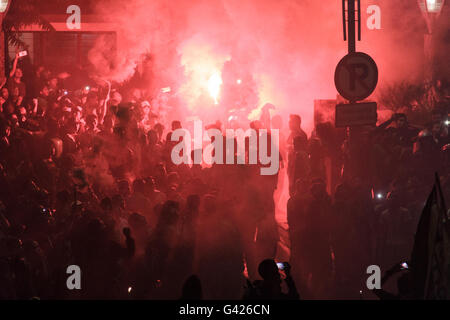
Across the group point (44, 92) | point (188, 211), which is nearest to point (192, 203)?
point (188, 211)

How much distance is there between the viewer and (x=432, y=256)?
503 cm

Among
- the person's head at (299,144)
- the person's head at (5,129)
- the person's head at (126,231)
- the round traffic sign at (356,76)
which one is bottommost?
the person's head at (126,231)

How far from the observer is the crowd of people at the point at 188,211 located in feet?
21.4

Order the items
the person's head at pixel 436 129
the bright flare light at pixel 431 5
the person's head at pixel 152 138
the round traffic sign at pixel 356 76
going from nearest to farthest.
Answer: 1. the round traffic sign at pixel 356 76
2. the person's head at pixel 436 129
3. the person's head at pixel 152 138
4. the bright flare light at pixel 431 5

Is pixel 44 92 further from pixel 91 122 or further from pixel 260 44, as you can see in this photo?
pixel 260 44

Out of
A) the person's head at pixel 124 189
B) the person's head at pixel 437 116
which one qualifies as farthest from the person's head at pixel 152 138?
the person's head at pixel 437 116

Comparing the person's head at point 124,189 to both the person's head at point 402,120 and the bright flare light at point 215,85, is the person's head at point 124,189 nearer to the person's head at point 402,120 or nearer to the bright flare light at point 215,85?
the person's head at point 402,120

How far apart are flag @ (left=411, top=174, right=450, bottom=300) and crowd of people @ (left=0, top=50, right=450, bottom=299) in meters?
0.90

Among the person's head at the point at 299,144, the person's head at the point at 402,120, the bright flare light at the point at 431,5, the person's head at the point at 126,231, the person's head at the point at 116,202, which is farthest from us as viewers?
the bright flare light at the point at 431,5

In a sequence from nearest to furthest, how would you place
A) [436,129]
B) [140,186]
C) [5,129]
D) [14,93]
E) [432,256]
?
[432,256] < [140,186] < [5,129] < [436,129] < [14,93]

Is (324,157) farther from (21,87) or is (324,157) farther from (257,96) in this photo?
(257,96)

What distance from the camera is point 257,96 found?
20.8 m

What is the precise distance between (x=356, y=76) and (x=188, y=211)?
3.46 metres

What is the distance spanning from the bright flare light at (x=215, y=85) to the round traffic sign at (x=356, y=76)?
1162 cm
